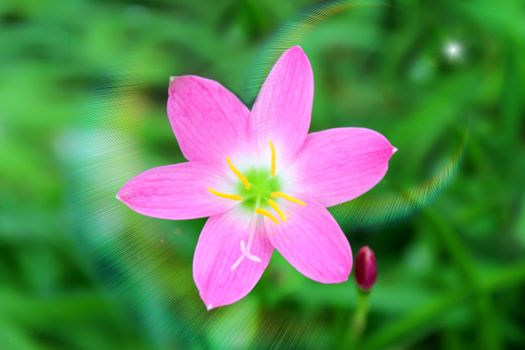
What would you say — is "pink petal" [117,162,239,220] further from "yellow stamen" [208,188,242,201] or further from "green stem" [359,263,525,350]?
"green stem" [359,263,525,350]

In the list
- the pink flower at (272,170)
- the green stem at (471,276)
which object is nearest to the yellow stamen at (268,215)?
the pink flower at (272,170)

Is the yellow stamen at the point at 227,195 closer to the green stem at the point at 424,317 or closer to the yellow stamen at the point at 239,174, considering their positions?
the yellow stamen at the point at 239,174

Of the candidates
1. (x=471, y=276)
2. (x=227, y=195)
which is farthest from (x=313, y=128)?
(x=227, y=195)

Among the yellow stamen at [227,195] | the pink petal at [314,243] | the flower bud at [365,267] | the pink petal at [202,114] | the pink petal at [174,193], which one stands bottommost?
the flower bud at [365,267]

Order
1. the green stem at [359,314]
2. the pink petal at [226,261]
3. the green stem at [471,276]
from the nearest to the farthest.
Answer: the pink petal at [226,261], the green stem at [359,314], the green stem at [471,276]

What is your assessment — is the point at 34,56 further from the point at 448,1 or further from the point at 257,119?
the point at 257,119

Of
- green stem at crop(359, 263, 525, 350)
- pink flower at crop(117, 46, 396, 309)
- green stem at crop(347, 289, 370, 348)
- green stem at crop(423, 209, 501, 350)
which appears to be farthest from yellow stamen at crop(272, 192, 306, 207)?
green stem at crop(359, 263, 525, 350)

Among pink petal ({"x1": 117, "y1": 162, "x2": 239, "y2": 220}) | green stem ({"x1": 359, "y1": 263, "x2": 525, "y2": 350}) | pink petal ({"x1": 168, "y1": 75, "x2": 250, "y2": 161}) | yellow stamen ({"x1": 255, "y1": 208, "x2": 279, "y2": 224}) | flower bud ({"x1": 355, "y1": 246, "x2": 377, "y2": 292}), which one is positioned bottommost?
green stem ({"x1": 359, "y1": 263, "x2": 525, "y2": 350})

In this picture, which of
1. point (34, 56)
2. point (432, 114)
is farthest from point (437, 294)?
point (34, 56)
